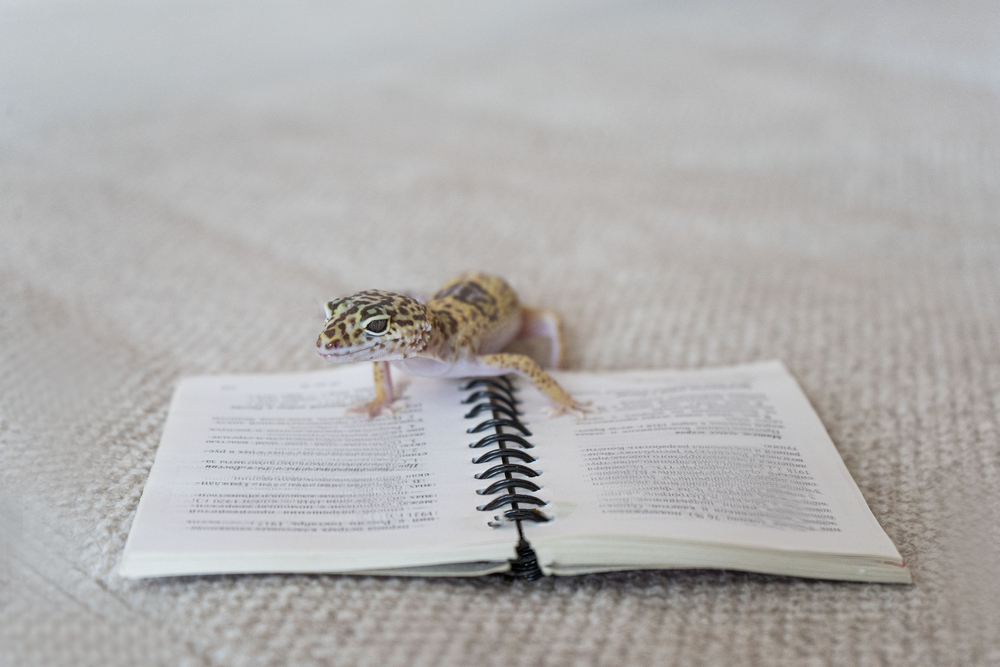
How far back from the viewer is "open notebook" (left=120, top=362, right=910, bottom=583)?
0.63 metres

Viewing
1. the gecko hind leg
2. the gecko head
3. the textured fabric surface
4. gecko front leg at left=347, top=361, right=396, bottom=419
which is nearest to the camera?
the textured fabric surface

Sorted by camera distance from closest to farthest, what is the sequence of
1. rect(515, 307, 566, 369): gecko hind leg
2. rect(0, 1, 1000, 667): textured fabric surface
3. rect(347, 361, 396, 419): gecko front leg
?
rect(0, 1, 1000, 667): textured fabric surface < rect(347, 361, 396, 419): gecko front leg < rect(515, 307, 566, 369): gecko hind leg

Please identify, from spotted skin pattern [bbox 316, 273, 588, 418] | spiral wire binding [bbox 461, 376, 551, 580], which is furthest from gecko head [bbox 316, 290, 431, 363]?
spiral wire binding [bbox 461, 376, 551, 580]

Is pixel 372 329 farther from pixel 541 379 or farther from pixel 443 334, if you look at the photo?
pixel 541 379

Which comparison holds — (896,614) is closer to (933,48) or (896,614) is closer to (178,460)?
(178,460)

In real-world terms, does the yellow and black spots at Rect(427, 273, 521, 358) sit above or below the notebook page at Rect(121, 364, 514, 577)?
above

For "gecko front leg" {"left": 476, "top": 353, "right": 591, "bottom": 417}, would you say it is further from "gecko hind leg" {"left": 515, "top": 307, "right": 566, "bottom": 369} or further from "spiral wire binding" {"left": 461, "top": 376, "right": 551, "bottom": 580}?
"gecko hind leg" {"left": 515, "top": 307, "right": 566, "bottom": 369}

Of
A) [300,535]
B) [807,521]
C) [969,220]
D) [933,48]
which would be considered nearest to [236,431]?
[300,535]

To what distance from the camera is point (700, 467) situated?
2.44 ft

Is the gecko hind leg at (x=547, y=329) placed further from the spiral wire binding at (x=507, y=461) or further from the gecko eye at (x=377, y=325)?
the gecko eye at (x=377, y=325)

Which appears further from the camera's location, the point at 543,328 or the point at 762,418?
the point at 543,328

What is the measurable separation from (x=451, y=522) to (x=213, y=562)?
21 centimetres

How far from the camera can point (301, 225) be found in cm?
140

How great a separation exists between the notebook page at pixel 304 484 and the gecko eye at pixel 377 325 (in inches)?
4.9
